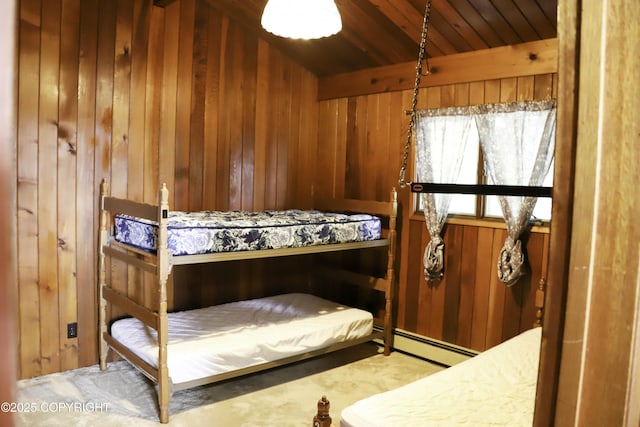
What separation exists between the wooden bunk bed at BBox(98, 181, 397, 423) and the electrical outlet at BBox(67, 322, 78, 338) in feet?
0.56

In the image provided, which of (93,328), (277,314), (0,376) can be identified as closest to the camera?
(0,376)

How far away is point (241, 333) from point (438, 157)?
1.91m

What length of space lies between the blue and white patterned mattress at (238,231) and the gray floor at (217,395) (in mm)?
898

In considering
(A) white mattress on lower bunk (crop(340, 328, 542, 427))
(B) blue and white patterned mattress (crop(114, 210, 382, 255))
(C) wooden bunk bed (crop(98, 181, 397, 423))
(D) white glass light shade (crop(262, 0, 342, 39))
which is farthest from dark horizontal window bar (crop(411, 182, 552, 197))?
(C) wooden bunk bed (crop(98, 181, 397, 423))

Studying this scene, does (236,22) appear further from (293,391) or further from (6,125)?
(6,125)

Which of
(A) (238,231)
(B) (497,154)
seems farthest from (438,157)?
(A) (238,231)

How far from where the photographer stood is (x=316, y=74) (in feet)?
14.9

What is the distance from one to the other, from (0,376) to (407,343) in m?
3.79

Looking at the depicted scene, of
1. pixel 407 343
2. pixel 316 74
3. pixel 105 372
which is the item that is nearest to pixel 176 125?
pixel 316 74

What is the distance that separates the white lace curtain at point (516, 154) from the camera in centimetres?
311

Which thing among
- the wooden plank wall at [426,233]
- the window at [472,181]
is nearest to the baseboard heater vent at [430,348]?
the wooden plank wall at [426,233]

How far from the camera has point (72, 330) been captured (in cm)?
326

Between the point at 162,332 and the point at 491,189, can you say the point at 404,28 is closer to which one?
the point at 491,189

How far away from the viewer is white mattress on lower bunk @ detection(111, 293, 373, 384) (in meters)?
2.83
